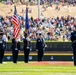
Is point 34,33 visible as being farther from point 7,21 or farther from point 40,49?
point 40,49

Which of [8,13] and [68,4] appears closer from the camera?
[8,13]

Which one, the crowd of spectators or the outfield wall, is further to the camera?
the crowd of spectators

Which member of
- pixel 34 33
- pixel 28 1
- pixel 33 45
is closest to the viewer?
pixel 33 45

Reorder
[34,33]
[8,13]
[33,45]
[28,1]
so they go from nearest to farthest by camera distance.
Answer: [33,45], [34,33], [8,13], [28,1]

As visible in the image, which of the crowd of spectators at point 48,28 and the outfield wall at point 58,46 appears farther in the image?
the crowd of spectators at point 48,28

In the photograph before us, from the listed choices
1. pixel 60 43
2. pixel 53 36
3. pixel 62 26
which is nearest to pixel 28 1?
pixel 62 26

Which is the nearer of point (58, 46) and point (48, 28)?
point (58, 46)

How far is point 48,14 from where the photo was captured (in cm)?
7044

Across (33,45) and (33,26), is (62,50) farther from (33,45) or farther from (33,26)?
(33,26)

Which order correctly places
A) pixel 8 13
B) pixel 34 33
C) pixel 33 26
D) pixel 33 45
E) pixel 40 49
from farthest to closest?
pixel 8 13 → pixel 33 26 → pixel 34 33 → pixel 33 45 → pixel 40 49

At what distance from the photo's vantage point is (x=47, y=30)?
47.8 m

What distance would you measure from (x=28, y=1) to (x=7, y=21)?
26562 millimetres

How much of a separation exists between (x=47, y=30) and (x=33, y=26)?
4.94 feet

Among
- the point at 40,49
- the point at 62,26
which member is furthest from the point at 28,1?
the point at 40,49
